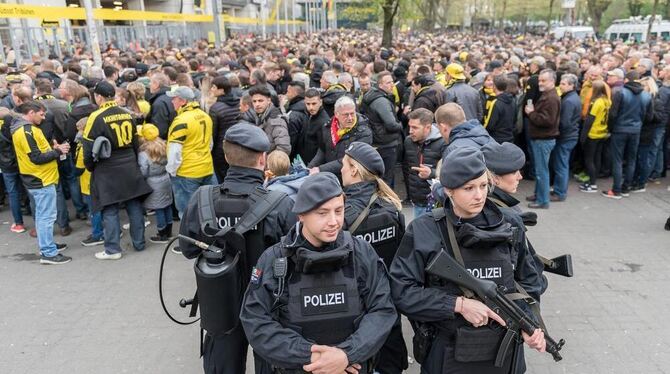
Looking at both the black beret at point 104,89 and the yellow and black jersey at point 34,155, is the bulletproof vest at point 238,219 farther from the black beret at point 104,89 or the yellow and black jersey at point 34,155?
the yellow and black jersey at point 34,155

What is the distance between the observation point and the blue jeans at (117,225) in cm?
623

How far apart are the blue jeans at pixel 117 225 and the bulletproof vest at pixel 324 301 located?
447 centimetres

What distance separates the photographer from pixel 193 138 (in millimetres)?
6172

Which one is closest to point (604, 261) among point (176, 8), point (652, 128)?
point (652, 128)

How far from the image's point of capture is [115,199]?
6.08m

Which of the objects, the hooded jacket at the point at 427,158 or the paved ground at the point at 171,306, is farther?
the hooded jacket at the point at 427,158

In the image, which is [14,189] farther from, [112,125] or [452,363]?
[452,363]

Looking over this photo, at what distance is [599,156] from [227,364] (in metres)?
7.89

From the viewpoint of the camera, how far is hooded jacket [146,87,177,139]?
7.18m

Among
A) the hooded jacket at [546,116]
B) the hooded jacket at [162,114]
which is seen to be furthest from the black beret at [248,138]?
the hooded jacket at [546,116]

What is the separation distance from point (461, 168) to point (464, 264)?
50 cm

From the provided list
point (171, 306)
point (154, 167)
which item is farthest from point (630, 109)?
point (171, 306)

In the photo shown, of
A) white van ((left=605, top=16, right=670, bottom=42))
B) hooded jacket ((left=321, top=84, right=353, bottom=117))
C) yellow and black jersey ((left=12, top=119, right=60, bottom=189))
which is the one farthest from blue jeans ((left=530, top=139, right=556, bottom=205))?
white van ((left=605, top=16, right=670, bottom=42))

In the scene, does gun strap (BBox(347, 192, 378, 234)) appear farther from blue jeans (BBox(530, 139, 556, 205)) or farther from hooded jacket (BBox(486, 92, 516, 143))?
blue jeans (BBox(530, 139, 556, 205))
